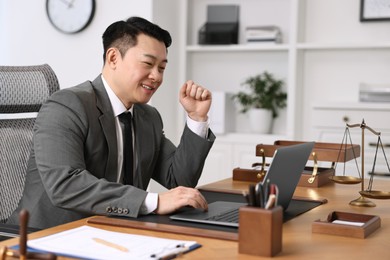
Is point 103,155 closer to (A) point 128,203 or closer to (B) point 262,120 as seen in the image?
(A) point 128,203

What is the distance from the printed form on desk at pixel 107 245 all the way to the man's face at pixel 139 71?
775mm

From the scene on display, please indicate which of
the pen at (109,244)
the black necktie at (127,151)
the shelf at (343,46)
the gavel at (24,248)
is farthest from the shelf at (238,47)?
the gavel at (24,248)

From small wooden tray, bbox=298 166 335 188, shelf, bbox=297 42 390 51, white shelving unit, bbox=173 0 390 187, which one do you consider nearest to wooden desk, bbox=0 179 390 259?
small wooden tray, bbox=298 166 335 188

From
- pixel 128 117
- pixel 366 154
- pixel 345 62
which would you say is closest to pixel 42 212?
pixel 128 117

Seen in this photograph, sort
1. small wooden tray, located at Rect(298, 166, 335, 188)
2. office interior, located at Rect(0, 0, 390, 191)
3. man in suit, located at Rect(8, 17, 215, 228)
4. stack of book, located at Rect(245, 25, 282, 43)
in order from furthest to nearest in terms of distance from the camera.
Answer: stack of book, located at Rect(245, 25, 282, 43), office interior, located at Rect(0, 0, 390, 191), small wooden tray, located at Rect(298, 166, 335, 188), man in suit, located at Rect(8, 17, 215, 228)

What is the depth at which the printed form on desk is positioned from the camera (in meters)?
1.32

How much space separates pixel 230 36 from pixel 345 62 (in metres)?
0.83

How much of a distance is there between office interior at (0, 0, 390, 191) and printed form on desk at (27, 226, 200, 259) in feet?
9.44

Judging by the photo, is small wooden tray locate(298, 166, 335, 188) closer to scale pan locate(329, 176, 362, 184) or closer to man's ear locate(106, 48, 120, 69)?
scale pan locate(329, 176, 362, 184)

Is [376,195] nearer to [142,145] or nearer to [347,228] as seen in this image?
[347,228]

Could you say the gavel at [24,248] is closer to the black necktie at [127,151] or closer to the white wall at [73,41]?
the black necktie at [127,151]

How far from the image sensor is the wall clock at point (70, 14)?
15.3ft

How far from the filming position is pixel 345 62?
4.47m

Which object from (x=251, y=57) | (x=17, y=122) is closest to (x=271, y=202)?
(x=17, y=122)
